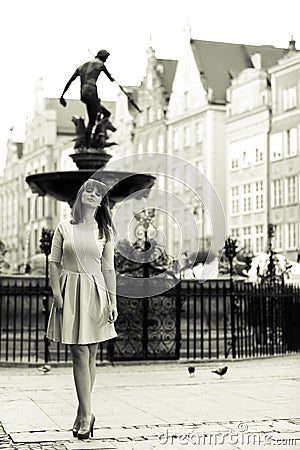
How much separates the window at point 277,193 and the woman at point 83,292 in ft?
138

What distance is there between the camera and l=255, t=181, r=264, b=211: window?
50878mm

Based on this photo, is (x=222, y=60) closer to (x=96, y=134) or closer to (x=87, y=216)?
(x=96, y=134)

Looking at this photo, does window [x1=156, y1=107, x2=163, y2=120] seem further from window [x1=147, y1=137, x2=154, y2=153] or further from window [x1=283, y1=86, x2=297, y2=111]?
window [x1=283, y1=86, x2=297, y2=111]

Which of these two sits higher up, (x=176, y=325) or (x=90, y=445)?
(x=176, y=325)

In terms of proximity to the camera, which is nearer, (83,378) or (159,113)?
(83,378)

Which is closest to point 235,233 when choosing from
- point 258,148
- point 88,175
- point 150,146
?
point 258,148

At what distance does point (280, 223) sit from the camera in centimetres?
4884

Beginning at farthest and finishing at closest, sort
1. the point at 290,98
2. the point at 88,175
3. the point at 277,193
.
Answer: the point at 277,193, the point at 290,98, the point at 88,175

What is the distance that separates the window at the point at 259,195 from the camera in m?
50.9

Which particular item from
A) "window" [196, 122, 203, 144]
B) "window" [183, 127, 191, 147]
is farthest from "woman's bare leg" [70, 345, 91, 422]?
"window" [183, 127, 191, 147]

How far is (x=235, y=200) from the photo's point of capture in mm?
53969

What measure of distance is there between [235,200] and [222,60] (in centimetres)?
991

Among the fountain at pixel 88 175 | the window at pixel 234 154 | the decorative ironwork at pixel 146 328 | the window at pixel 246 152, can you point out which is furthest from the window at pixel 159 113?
the decorative ironwork at pixel 146 328

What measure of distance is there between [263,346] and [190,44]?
43.7 metres
